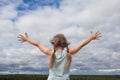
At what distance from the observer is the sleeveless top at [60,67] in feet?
21.0

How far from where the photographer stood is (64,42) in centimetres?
631

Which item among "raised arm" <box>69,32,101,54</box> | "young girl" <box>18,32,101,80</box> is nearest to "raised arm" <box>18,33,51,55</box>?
"young girl" <box>18,32,101,80</box>

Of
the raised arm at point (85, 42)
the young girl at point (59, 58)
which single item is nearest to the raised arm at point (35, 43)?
the young girl at point (59, 58)

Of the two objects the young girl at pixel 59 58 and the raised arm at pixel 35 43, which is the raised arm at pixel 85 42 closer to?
the young girl at pixel 59 58

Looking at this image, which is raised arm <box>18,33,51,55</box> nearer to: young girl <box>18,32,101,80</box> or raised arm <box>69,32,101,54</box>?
young girl <box>18,32,101,80</box>

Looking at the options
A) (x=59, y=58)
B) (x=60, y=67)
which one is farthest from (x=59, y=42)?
(x=60, y=67)

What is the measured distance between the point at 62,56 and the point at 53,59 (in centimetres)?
19

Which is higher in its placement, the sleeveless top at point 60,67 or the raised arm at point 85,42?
the raised arm at point 85,42

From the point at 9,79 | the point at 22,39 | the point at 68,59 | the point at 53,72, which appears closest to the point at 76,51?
the point at 68,59

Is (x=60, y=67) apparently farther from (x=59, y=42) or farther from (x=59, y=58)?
(x=59, y=42)

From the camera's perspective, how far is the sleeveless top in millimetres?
6406

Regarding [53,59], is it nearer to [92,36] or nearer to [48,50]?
[48,50]

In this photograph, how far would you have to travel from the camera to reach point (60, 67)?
6484mm

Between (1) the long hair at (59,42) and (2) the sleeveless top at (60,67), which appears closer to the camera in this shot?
(1) the long hair at (59,42)
